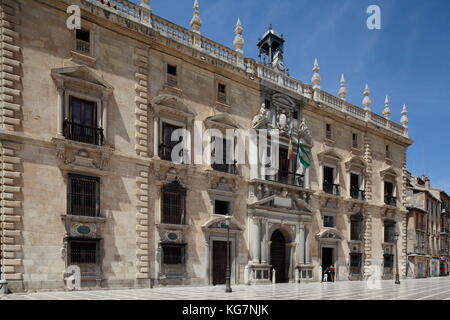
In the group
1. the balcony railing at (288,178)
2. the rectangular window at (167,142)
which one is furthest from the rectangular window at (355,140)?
the rectangular window at (167,142)

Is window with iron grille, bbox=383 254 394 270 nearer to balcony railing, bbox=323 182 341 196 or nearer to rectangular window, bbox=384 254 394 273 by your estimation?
rectangular window, bbox=384 254 394 273

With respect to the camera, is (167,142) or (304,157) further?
(304,157)

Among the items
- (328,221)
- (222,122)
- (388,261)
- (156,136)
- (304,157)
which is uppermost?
(222,122)

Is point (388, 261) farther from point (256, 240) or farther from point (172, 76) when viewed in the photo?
point (172, 76)

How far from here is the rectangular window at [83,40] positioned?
19.4 metres

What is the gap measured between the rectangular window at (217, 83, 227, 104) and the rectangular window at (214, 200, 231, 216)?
565 centimetres

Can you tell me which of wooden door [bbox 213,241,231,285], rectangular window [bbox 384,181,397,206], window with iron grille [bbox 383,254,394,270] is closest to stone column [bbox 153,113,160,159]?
wooden door [bbox 213,241,231,285]

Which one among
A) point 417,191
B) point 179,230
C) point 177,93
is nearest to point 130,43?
point 177,93

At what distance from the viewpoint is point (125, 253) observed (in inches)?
781

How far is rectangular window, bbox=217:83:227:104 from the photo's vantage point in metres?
25.1

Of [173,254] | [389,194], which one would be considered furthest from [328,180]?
[173,254]

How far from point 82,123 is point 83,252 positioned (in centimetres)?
546

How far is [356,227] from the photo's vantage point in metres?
33.4

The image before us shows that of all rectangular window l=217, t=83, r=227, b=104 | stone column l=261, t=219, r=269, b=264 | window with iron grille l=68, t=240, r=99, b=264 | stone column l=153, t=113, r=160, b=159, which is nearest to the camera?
window with iron grille l=68, t=240, r=99, b=264
